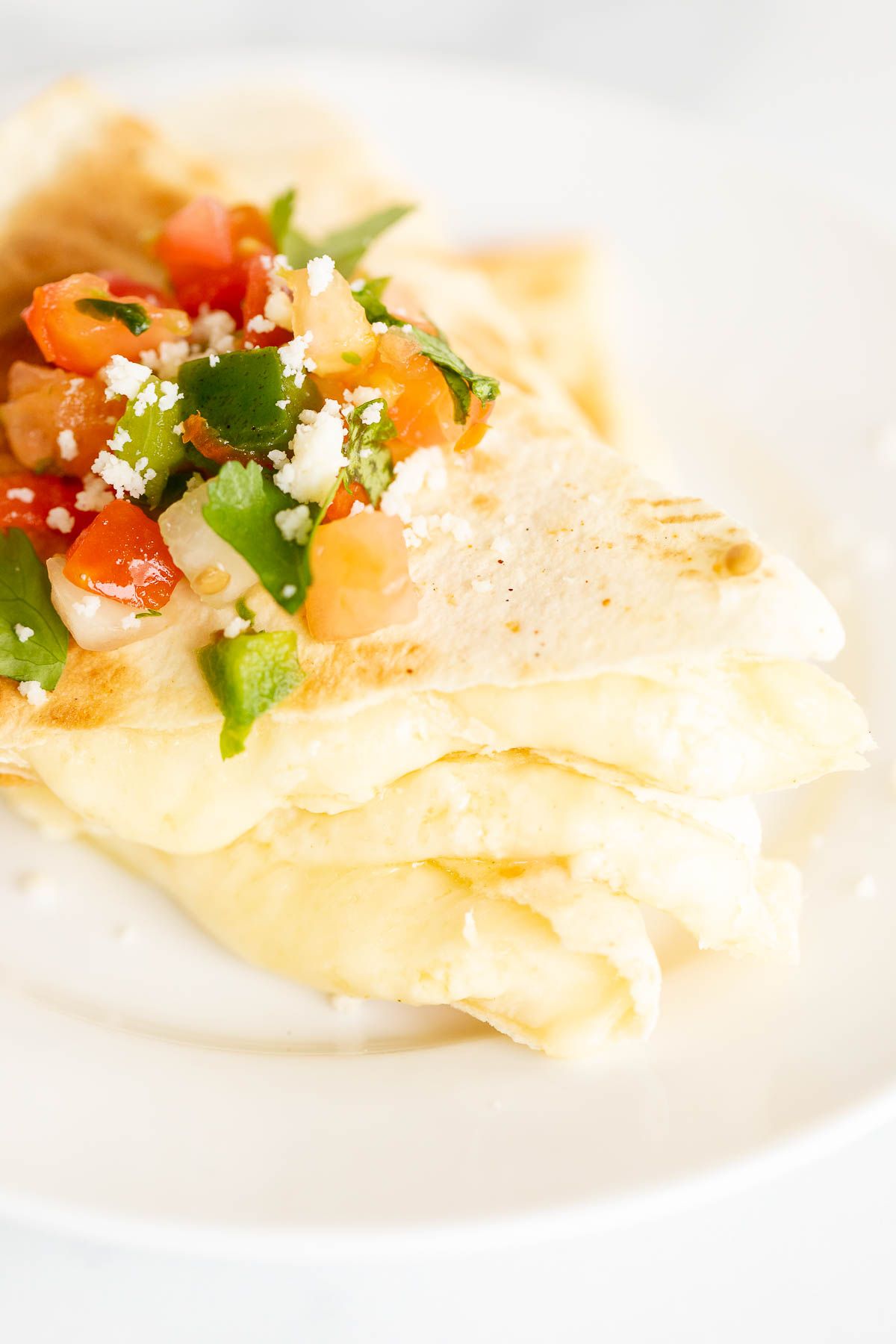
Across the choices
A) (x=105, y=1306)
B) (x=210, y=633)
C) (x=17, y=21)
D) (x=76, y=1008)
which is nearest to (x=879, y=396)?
(x=210, y=633)

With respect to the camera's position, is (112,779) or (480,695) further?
(112,779)

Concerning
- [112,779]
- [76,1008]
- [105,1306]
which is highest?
[112,779]

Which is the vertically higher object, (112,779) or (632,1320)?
(112,779)

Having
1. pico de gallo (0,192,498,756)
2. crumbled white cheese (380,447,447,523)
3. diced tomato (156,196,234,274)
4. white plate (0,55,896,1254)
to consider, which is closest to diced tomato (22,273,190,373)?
pico de gallo (0,192,498,756)

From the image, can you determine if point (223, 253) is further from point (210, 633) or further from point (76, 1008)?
point (76, 1008)

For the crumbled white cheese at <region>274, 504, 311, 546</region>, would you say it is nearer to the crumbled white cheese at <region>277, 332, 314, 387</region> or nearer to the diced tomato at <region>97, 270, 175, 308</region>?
the crumbled white cheese at <region>277, 332, 314, 387</region>

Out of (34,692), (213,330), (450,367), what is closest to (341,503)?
(450,367)
